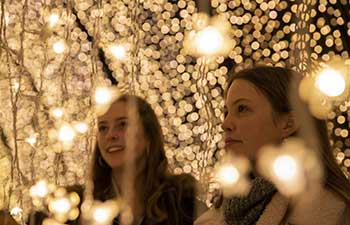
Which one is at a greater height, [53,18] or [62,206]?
[53,18]

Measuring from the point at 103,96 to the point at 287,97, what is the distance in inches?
24.9

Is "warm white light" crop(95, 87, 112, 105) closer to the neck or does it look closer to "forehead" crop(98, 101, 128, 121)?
"forehead" crop(98, 101, 128, 121)

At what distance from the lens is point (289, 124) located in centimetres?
156

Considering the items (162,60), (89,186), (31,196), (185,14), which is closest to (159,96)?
(162,60)

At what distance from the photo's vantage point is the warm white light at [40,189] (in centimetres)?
230

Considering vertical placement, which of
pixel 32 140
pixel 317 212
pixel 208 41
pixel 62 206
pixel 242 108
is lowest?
pixel 317 212

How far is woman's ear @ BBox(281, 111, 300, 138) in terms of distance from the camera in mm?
1557

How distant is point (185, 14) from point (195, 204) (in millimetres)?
830

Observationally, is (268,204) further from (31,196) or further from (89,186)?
(31,196)

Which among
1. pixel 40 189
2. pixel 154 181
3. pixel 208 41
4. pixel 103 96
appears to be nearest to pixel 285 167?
pixel 154 181

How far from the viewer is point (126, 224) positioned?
6.14 feet

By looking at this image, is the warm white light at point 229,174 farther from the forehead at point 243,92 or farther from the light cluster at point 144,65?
the light cluster at point 144,65

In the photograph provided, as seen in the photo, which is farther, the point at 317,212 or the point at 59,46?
the point at 59,46

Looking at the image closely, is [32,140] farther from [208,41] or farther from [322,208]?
[322,208]
